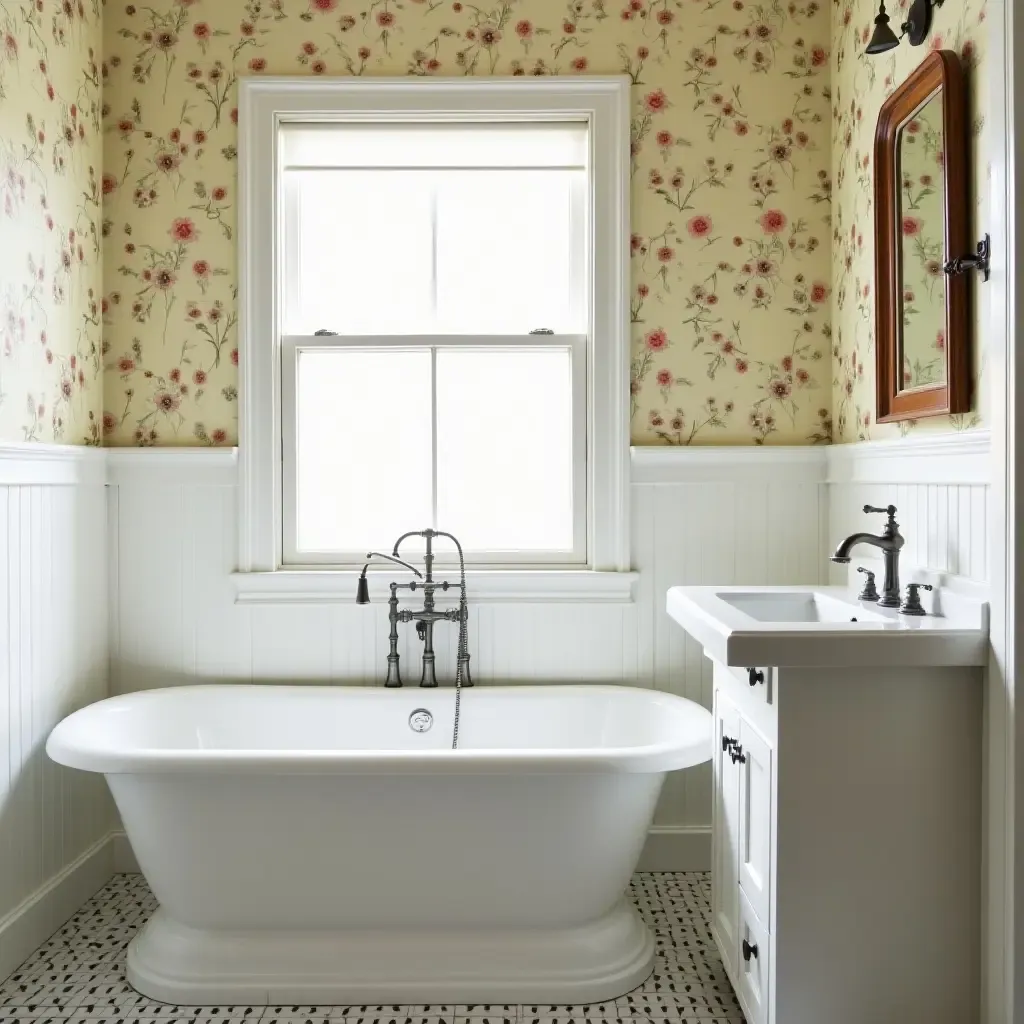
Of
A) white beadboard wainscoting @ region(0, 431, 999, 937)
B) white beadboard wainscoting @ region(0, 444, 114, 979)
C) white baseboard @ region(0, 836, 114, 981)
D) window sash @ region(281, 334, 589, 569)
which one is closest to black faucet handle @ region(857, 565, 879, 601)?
white beadboard wainscoting @ region(0, 431, 999, 937)

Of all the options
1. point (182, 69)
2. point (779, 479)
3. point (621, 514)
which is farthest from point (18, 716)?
point (779, 479)

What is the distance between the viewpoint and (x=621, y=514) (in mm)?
2707

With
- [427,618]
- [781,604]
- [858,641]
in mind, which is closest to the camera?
[858,641]

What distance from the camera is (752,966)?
1796 millimetres

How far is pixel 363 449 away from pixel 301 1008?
5.00 ft

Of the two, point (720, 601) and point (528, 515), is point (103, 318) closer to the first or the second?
point (528, 515)

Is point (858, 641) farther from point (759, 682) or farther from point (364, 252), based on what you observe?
point (364, 252)

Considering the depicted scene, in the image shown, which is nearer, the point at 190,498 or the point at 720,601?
the point at 720,601

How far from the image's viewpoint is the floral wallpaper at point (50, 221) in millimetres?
2205

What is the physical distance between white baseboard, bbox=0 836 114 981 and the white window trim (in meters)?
0.88

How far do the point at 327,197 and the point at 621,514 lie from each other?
4.38 ft

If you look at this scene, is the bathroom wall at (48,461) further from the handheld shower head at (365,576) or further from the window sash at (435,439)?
the handheld shower head at (365,576)

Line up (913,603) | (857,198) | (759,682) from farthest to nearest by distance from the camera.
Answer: (857,198) → (913,603) → (759,682)

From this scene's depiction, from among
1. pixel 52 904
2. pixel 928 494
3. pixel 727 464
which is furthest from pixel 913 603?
pixel 52 904
